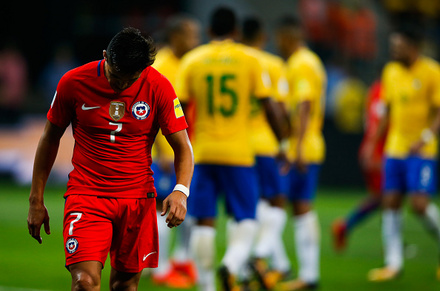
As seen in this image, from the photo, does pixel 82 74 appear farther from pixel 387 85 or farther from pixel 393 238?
pixel 393 238

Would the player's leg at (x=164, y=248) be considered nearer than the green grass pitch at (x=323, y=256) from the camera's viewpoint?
No

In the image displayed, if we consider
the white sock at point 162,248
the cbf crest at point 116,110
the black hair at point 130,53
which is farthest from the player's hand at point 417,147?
the black hair at point 130,53

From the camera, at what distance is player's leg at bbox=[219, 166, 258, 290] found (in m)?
7.77

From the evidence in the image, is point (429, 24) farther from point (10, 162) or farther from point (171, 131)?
point (171, 131)

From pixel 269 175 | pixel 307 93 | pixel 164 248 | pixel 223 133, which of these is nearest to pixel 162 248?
pixel 164 248

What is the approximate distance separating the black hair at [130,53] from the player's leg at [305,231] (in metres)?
4.52

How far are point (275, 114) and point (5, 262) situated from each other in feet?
15.3

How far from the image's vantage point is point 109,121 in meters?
5.50

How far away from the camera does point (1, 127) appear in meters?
21.1

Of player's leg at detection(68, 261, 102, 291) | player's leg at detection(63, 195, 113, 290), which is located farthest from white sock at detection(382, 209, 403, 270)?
player's leg at detection(68, 261, 102, 291)

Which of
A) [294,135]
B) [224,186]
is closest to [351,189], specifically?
[294,135]

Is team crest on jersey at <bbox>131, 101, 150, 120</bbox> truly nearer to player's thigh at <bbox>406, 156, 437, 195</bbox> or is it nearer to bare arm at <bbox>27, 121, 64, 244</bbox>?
bare arm at <bbox>27, 121, 64, 244</bbox>

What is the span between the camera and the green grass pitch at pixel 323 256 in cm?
931

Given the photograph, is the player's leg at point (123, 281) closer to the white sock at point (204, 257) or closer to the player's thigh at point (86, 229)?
the player's thigh at point (86, 229)
